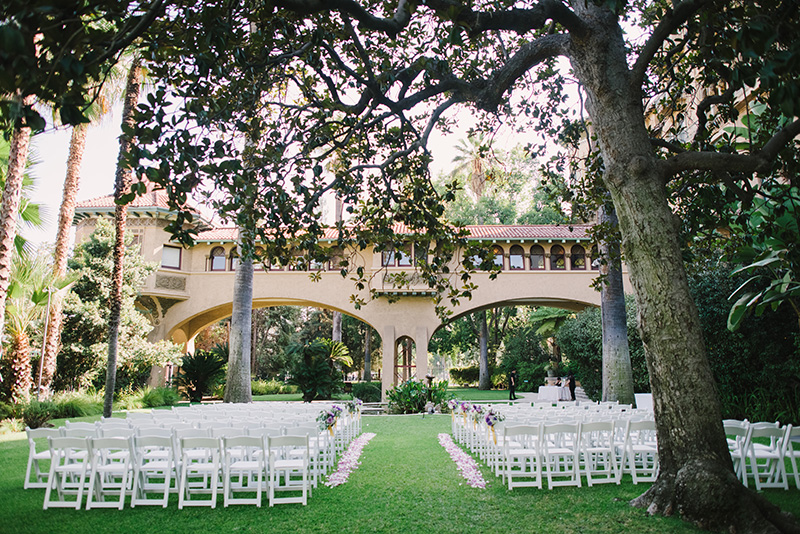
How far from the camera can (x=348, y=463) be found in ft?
33.5

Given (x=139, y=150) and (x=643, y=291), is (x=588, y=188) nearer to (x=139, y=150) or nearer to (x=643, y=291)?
(x=643, y=291)

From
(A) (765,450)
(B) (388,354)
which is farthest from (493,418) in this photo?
(B) (388,354)

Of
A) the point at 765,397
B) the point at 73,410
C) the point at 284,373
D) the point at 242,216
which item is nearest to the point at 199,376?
the point at 73,410

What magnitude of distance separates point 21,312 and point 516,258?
2083 cm

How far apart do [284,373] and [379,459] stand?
28.0 meters

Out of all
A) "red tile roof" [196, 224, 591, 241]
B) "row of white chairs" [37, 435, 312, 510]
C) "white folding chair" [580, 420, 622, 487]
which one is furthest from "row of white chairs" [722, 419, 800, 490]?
"red tile roof" [196, 224, 591, 241]

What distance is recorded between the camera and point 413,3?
18.6 ft

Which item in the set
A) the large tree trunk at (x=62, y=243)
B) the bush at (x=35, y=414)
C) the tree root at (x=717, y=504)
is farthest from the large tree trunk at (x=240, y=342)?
the tree root at (x=717, y=504)

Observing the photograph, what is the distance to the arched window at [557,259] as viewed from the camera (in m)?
27.1

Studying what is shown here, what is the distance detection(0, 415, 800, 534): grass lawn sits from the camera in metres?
6.12

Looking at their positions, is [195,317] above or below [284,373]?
above

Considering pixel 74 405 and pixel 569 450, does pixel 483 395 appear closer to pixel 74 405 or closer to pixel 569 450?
pixel 74 405

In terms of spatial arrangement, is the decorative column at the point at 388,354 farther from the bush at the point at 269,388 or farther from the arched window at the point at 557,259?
the bush at the point at 269,388

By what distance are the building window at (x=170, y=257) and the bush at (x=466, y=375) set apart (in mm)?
30939
